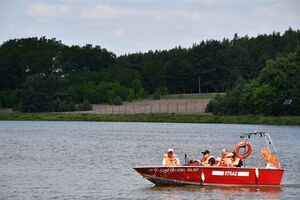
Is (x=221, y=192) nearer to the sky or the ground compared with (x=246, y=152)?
nearer to the ground

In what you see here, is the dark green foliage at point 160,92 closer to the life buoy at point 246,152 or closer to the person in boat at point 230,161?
the life buoy at point 246,152

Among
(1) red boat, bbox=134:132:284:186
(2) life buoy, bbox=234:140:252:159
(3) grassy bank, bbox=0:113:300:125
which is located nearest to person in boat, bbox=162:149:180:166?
(1) red boat, bbox=134:132:284:186

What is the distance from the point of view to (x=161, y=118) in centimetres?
13462

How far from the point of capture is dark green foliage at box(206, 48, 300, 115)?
124 m

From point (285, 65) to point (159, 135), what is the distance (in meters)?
38.8

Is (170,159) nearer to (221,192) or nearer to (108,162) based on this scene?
(221,192)

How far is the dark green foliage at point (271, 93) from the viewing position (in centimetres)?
12412

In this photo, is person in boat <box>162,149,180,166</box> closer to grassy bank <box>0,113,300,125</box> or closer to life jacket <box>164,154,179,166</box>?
life jacket <box>164,154,179,166</box>

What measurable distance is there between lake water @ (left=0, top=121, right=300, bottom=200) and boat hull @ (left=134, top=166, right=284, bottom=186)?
15.4 inches

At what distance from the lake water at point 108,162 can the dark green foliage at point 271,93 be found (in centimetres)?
2062

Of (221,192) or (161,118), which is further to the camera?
(161,118)

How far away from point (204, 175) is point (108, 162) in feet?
55.9

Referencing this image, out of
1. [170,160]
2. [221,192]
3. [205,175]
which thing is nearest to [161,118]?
[170,160]

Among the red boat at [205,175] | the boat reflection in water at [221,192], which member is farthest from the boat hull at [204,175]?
the boat reflection in water at [221,192]
